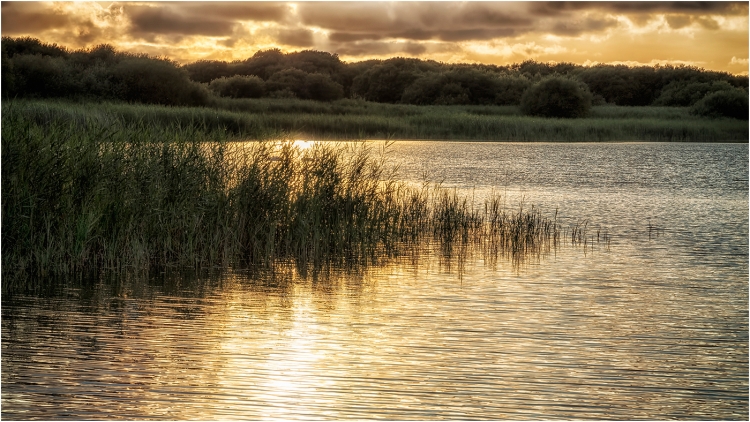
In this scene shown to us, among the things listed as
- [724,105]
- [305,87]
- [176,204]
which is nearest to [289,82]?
[305,87]

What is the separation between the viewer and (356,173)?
13.3 m

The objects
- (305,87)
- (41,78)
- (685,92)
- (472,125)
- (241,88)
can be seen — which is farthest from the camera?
(685,92)

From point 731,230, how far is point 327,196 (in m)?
7.88

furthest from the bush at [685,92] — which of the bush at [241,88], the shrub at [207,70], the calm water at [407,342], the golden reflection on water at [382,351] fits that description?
the golden reflection on water at [382,351]

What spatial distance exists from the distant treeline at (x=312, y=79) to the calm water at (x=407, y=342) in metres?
35.4

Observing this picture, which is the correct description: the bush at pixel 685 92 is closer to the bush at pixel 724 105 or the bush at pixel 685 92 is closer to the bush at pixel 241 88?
the bush at pixel 724 105

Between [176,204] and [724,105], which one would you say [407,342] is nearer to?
[176,204]

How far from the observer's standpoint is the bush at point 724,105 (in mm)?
59156

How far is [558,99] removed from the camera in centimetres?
6153

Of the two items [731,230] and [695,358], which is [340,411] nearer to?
[695,358]

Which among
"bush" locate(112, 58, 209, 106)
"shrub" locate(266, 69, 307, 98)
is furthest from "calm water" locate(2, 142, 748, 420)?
"shrub" locate(266, 69, 307, 98)

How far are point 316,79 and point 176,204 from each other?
56630 mm

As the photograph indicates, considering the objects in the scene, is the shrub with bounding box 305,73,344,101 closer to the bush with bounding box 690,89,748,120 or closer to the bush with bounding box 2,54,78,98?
the bush with bounding box 2,54,78,98

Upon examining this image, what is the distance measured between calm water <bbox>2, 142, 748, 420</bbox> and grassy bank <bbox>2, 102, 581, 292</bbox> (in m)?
0.80
